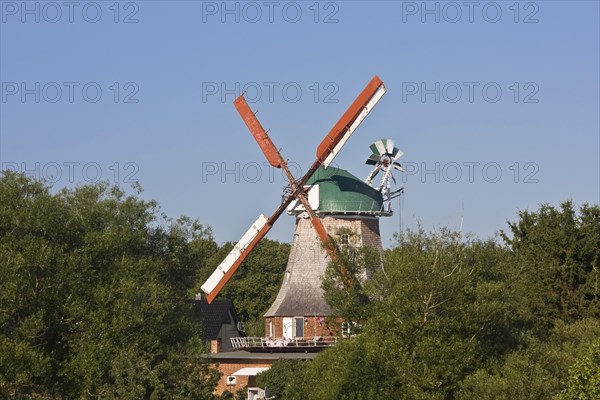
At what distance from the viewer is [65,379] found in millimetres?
47000

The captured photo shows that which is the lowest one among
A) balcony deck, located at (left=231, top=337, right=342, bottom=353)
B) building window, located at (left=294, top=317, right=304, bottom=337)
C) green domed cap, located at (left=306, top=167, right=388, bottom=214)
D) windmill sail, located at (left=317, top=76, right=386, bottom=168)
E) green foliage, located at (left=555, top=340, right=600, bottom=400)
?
green foliage, located at (left=555, top=340, right=600, bottom=400)

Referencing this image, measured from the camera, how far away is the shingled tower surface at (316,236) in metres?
69.1

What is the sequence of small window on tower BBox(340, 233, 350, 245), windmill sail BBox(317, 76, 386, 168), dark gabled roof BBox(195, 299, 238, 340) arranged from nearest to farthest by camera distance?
small window on tower BBox(340, 233, 350, 245) → windmill sail BBox(317, 76, 386, 168) → dark gabled roof BBox(195, 299, 238, 340)

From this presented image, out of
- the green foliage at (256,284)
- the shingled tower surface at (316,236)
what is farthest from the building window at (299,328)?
the green foliage at (256,284)

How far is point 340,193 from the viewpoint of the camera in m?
70.3

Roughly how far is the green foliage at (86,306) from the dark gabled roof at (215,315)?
29.5 metres

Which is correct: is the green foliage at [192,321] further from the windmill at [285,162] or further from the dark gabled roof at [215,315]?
the dark gabled roof at [215,315]

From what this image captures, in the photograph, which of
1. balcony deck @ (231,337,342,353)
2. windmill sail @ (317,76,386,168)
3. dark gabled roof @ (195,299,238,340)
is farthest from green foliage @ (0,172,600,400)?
dark gabled roof @ (195,299,238,340)

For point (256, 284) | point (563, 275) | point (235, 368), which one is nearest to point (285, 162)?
point (235, 368)

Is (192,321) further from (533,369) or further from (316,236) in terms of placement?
(533,369)

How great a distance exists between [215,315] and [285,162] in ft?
68.8

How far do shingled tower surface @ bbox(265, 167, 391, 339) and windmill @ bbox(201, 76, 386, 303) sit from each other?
0.85m

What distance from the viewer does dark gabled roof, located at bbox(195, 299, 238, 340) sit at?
8512cm

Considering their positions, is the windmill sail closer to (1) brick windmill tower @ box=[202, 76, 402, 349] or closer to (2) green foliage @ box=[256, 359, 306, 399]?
(1) brick windmill tower @ box=[202, 76, 402, 349]
